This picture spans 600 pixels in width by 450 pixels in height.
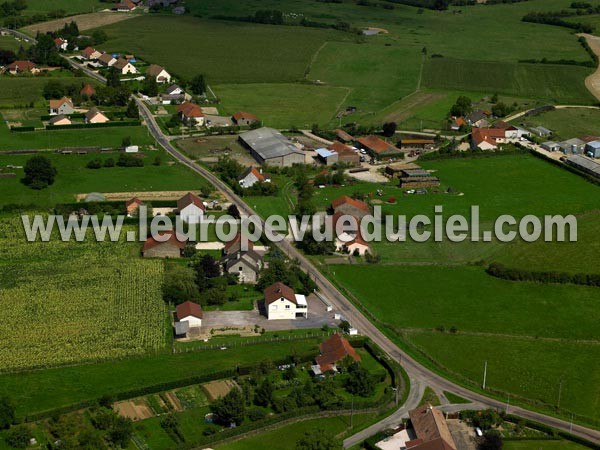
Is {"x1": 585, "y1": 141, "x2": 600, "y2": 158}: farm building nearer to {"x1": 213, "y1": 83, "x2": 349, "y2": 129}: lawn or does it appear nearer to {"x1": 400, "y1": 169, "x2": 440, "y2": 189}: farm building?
{"x1": 400, "y1": 169, "x2": 440, "y2": 189}: farm building

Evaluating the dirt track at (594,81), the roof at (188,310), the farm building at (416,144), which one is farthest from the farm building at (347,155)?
the dirt track at (594,81)

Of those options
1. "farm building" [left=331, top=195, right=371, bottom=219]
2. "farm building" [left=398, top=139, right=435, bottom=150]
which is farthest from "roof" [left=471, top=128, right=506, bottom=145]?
"farm building" [left=331, top=195, right=371, bottom=219]

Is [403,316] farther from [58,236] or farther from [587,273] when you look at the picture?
[58,236]

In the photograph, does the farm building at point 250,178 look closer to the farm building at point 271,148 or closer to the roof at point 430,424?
the farm building at point 271,148

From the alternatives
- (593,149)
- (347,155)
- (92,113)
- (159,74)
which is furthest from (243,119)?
(593,149)

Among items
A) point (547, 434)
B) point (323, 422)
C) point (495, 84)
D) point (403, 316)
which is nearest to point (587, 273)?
point (403, 316)
